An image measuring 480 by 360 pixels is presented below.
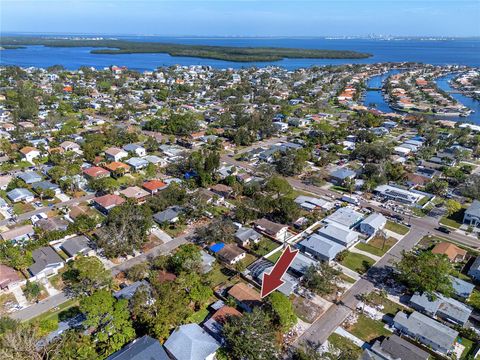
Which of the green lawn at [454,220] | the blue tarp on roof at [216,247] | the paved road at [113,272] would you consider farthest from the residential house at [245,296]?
the green lawn at [454,220]

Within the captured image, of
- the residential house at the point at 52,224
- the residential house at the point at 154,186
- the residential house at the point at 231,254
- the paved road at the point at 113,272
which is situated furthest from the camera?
the residential house at the point at 154,186

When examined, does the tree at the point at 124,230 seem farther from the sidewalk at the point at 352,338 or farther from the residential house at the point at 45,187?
the sidewalk at the point at 352,338

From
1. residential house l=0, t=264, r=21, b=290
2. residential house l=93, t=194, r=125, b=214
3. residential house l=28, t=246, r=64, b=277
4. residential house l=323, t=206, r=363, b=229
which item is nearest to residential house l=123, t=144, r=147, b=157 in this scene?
residential house l=93, t=194, r=125, b=214

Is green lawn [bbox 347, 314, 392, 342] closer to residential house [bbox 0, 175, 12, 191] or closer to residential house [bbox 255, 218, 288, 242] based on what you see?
residential house [bbox 255, 218, 288, 242]

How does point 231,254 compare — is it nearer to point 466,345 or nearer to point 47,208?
point 466,345

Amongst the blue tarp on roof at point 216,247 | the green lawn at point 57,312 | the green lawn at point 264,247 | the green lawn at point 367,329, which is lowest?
the green lawn at point 57,312

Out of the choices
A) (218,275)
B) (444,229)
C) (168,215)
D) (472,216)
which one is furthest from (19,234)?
(472,216)

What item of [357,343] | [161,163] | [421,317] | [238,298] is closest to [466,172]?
[421,317]
